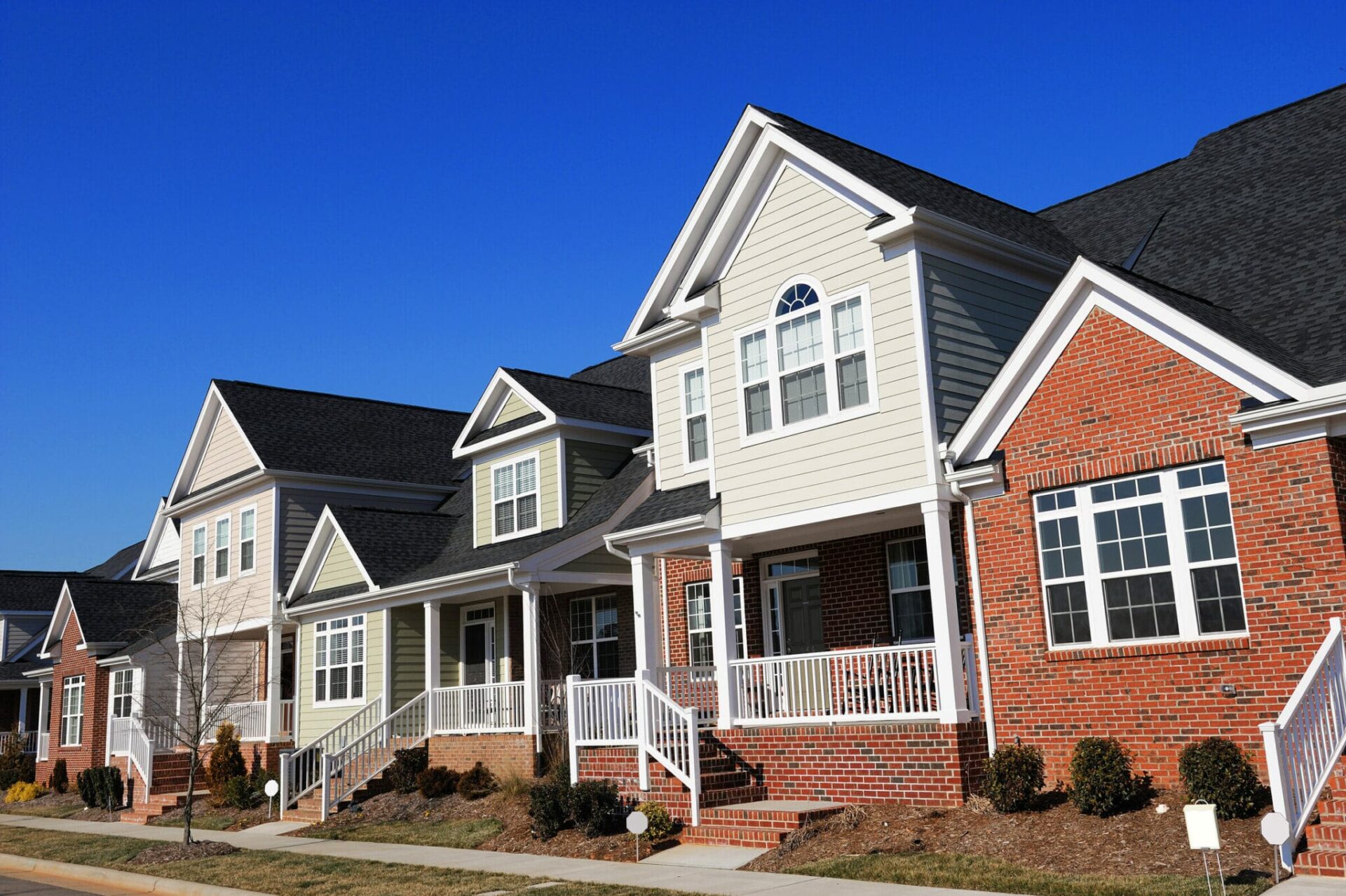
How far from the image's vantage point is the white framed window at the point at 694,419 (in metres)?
20.3

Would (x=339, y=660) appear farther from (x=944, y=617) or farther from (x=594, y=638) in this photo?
(x=944, y=617)

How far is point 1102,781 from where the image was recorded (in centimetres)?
1232

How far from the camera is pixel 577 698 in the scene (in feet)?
60.1

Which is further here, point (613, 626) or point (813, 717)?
point (613, 626)

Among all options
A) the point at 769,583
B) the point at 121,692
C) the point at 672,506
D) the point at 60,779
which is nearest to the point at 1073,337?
the point at 672,506

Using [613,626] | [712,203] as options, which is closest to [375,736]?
[613,626]

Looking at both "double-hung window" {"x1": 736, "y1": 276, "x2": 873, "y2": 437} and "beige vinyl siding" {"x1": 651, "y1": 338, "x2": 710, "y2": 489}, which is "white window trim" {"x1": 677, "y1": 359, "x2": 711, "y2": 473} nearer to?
"beige vinyl siding" {"x1": 651, "y1": 338, "x2": 710, "y2": 489}

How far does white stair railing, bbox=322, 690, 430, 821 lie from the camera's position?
22.2 metres

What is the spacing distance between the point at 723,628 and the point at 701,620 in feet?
13.4

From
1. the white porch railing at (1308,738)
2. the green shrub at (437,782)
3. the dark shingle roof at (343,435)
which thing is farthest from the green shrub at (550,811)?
the dark shingle roof at (343,435)

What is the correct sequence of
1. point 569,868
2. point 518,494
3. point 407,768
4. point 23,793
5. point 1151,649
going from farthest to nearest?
point 23,793
point 518,494
point 407,768
point 569,868
point 1151,649

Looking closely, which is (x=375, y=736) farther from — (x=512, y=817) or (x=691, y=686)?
(x=691, y=686)

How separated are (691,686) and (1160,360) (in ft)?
28.3

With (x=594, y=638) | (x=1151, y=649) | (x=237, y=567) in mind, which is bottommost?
(x=1151, y=649)
